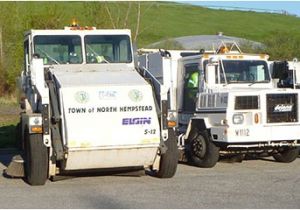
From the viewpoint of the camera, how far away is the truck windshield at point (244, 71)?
1463cm

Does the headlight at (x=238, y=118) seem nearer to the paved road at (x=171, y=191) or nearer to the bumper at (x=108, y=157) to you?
the paved road at (x=171, y=191)

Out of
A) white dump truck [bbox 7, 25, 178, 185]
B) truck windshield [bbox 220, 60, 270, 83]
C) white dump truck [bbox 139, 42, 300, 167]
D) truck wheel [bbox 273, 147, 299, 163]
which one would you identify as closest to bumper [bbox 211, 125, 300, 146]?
white dump truck [bbox 139, 42, 300, 167]

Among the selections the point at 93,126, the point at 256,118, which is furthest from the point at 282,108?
the point at 93,126

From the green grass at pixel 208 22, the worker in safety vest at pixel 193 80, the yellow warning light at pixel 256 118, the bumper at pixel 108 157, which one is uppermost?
the green grass at pixel 208 22

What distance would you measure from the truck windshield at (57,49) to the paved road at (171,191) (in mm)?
2325

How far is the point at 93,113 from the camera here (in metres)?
11.1

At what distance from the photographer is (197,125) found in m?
14.4

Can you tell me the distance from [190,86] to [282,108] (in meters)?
2.32

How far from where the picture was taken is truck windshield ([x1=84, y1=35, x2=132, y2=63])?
1302cm

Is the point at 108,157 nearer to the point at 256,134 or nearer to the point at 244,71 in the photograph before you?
the point at 256,134

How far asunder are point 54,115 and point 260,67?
5.79 metres

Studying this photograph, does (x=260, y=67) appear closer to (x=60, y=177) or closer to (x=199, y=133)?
(x=199, y=133)

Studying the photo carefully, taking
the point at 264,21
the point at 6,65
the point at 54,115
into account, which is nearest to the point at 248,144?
the point at 54,115

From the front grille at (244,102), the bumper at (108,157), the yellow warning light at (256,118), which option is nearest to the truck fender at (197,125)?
the front grille at (244,102)
